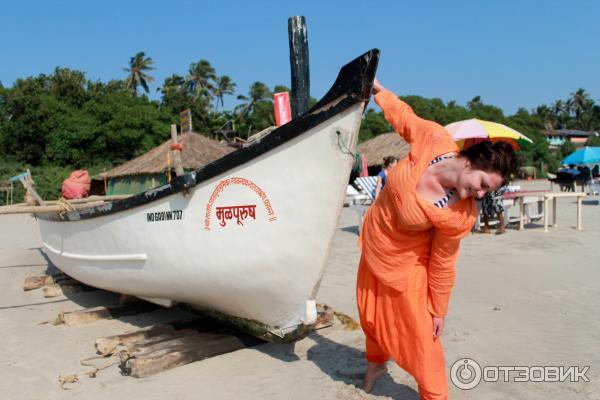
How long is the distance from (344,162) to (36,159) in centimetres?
2686

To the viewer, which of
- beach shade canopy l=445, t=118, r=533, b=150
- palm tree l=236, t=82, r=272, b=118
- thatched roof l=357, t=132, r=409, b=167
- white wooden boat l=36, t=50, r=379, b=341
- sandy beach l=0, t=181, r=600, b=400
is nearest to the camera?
white wooden boat l=36, t=50, r=379, b=341

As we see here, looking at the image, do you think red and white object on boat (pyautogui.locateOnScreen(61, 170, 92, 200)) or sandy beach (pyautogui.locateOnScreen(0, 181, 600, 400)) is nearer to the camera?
sandy beach (pyautogui.locateOnScreen(0, 181, 600, 400))

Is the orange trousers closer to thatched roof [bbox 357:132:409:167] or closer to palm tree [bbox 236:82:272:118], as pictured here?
thatched roof [bbox 357:132:409:167]

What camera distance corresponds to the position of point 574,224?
1016 centimetres

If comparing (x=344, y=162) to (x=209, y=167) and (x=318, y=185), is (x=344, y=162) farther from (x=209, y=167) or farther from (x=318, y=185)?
(x=209, y=167)

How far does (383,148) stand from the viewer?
2516cm

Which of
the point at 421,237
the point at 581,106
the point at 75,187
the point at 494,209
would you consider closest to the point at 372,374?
the point at 421,237

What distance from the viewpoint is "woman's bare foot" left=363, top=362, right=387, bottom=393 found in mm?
2928

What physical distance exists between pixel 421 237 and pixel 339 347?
1572 millimetres

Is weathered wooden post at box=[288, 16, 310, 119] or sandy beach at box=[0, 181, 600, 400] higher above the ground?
weathered wooden post at box=[288, 16, 310, 119]

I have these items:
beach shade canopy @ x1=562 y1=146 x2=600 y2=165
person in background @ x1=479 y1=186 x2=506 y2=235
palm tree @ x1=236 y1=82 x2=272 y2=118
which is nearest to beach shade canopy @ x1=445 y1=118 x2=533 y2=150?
person in background @ x1=479 y1=186 x2=506 y2=235

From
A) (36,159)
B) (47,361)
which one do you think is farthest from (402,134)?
(36,159)

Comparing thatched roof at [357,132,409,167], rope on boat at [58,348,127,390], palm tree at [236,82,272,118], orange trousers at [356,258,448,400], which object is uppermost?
palm tree at [236,82,272,118]

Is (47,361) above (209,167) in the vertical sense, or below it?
below
